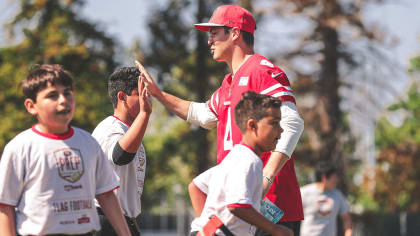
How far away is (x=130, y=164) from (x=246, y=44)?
1.30 m

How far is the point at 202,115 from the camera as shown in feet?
18.5

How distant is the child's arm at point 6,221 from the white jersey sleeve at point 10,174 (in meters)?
0.05

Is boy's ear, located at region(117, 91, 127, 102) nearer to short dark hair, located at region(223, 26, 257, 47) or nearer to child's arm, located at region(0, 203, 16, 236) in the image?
short dark hair, located at region(223, 26, 257, 47)

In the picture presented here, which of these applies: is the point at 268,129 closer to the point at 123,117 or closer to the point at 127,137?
the point at 127,137

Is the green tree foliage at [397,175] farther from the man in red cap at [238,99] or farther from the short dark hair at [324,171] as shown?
the man in red cap at [238,99]

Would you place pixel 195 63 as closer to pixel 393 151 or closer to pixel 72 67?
pixel 72 67

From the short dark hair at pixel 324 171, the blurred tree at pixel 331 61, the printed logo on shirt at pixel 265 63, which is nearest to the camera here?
the printed logo on shirt at pixel 265 63

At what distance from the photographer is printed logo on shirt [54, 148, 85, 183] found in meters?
3.86

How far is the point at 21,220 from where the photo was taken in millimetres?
3857

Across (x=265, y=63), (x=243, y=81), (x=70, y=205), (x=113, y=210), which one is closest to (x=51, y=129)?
(x=70, y=205)

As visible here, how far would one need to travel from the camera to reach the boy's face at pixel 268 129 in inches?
163

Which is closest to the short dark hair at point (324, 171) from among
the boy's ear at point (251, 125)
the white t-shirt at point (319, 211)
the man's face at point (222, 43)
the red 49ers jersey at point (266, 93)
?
the white t-shirt at point (319, 211)

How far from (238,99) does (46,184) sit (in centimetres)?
170

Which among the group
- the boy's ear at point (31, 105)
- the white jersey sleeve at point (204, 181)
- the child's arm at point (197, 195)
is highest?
the boy's ear at point (31, 105)
